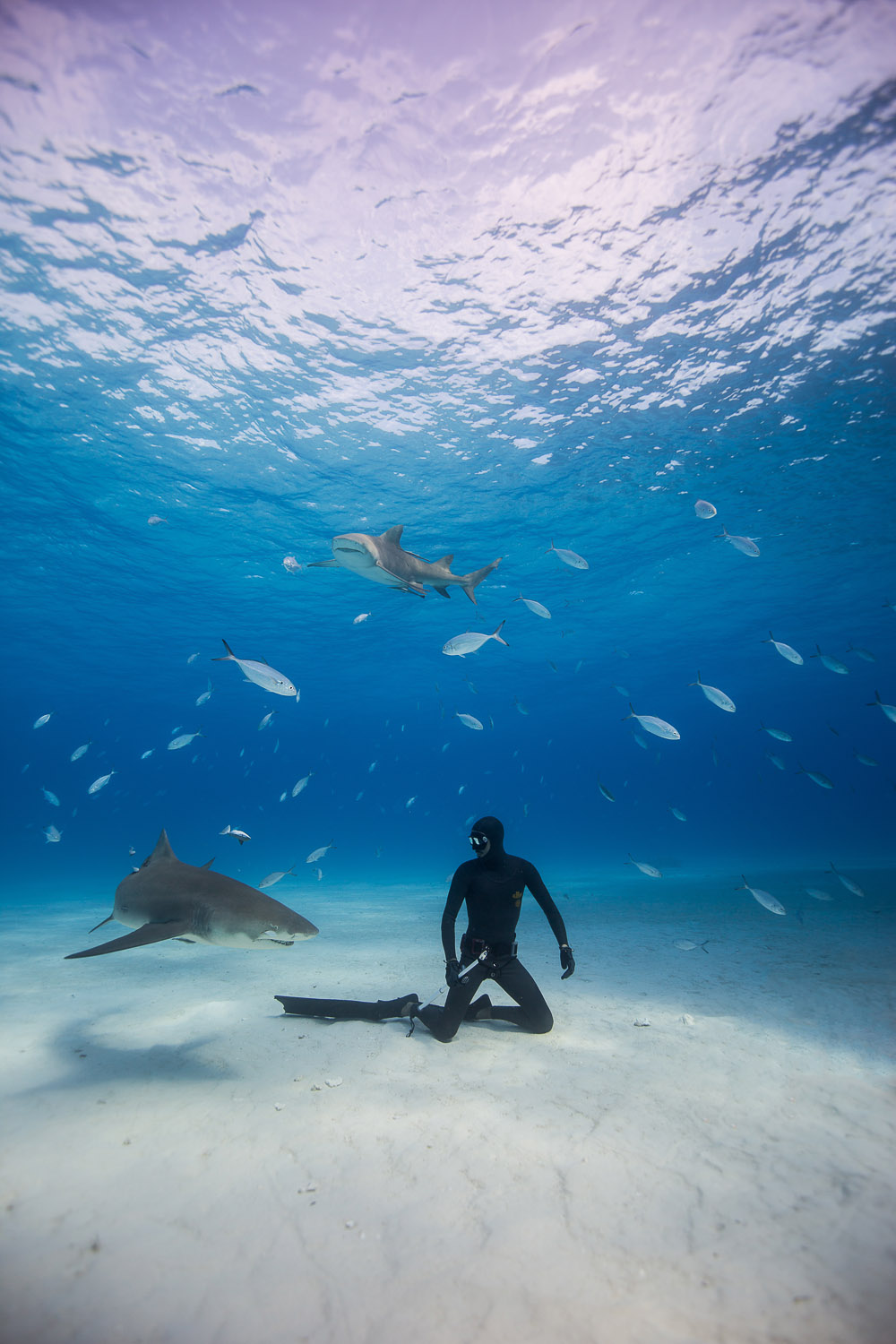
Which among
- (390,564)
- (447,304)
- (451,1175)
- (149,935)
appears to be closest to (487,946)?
(451,1175)

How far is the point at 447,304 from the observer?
1184 cm

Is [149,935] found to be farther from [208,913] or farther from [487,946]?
[487,946]

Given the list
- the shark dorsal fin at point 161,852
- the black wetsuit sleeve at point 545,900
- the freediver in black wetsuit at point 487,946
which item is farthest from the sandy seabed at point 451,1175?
the shark dorsal fin at point 161,852

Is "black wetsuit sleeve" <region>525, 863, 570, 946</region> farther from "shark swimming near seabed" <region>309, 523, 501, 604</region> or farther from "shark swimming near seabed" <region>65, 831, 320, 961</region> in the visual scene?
"shark swimming near seabed" <region>309, 523, 501, 604</region>

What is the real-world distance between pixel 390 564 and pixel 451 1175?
254 inches

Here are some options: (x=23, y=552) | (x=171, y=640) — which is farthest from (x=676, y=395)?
(x=171, y=640)

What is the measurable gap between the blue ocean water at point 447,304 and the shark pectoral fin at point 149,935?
6859 millimetres

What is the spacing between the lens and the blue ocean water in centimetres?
816

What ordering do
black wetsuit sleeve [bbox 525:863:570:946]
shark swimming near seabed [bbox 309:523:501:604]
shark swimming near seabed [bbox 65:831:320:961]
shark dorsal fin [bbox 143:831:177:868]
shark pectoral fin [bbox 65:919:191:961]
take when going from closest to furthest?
shark pectoral fin [bbox 65:919:191:961]
shark swimming near seabed [bbox 65:831:320:961]
shark dorsal fin [bbox 143:831:177:868]
black wetsuit sleeve [bbox 525:863:570:946]
shark swimming near seabed [bbox 309:523:501:604]

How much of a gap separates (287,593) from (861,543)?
25.4 meters

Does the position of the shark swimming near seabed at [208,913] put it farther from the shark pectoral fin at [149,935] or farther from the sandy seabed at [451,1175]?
the sandy seabed at [451,1175]

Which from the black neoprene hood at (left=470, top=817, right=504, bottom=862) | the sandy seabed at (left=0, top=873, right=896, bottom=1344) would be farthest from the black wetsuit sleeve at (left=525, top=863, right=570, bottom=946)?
the sandy seabed at (left=0, top=873, right=896, bottom=1344)

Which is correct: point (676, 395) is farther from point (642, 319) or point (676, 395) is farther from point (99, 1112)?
point (99, 1112)

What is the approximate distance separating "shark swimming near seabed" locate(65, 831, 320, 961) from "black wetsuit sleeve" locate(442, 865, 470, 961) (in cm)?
157
